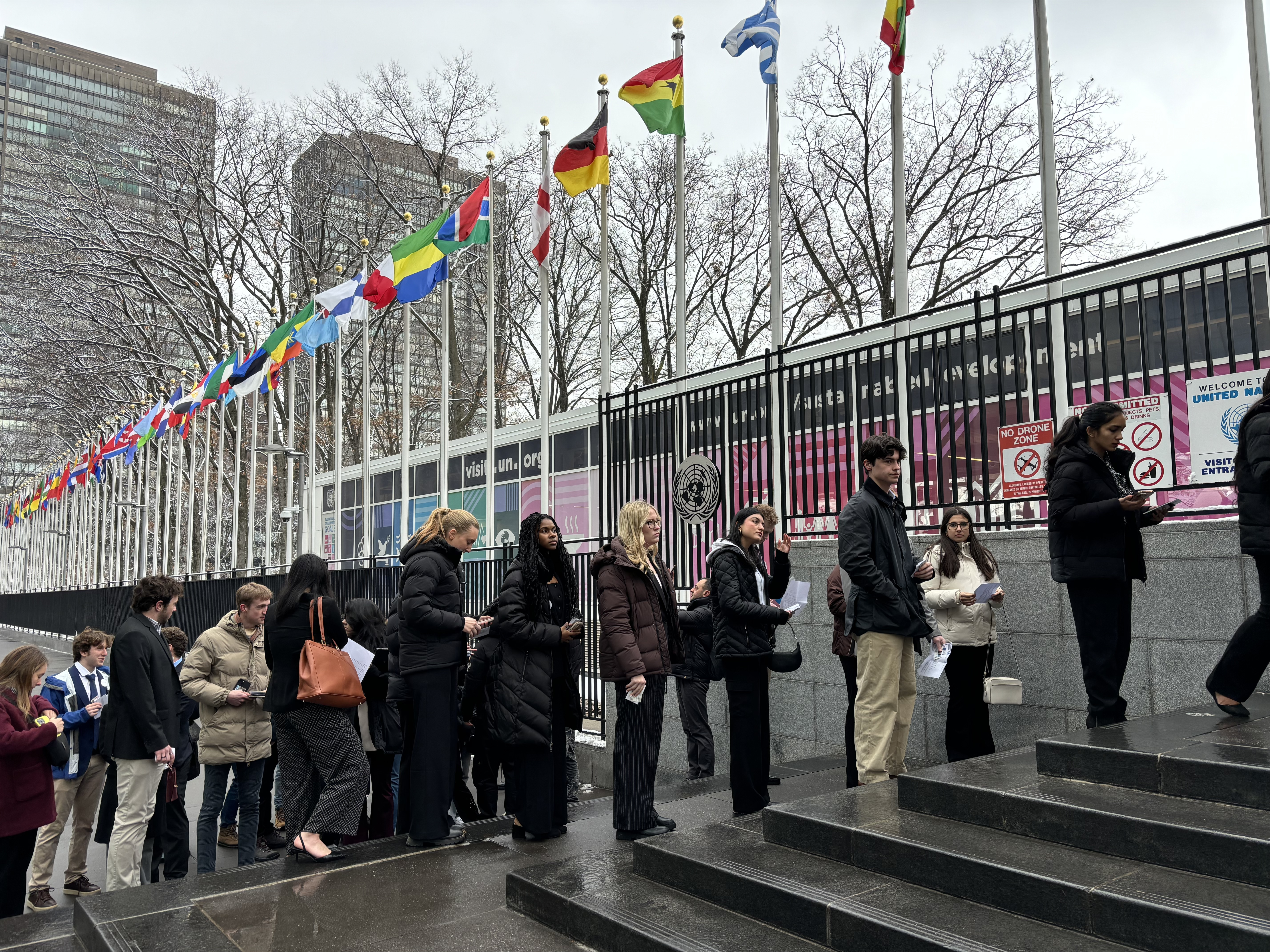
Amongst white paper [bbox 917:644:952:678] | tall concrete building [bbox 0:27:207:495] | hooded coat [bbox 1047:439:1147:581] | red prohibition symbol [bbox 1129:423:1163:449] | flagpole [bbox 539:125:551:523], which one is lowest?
white paper [bbox 917:644:952:678]

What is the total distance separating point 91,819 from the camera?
6.20 metres

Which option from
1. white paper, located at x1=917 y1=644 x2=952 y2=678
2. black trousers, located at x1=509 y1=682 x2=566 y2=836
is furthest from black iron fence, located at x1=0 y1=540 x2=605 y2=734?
white paper, located at x1=917 y1=644 x2=952 y2=678

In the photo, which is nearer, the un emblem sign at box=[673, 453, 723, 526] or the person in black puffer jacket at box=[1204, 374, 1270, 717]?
the person in black puffer jacket at box=[1204, 374, 1270, 717]

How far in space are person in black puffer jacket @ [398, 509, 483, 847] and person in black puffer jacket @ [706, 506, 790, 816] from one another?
1406mm

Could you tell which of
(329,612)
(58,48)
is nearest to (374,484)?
(329,612)

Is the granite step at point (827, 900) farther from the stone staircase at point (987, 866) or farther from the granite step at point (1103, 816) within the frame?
the granite step at point (1103, 816)

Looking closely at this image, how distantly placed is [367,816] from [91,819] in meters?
1.71

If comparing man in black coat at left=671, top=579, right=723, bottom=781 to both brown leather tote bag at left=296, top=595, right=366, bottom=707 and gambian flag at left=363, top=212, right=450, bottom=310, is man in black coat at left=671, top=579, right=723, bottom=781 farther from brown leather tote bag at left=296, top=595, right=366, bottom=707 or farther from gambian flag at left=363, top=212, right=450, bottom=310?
gambian flag at left=363, top=212, right=450, bottom=310

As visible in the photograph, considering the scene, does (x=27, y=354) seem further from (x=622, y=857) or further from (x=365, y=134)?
(x=622, y=857)

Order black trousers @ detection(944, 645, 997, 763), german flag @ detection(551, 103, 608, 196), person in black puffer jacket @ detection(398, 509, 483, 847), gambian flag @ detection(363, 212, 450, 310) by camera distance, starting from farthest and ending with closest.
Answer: gambian flag @ detection(363, 212, 450, 310)
german flag @ detection(551, 103, 608, 196)
black trousers @ detection(944, 645, 997, 763)
person in black puffer jacket @ detection(398, 509, 483, 847)

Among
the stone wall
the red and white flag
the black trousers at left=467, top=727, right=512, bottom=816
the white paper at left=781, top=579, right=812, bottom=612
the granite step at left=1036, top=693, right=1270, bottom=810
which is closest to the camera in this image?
the granite step at left=1036, top=693, right=1270, bottom=810

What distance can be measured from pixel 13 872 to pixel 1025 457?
6.62 meters

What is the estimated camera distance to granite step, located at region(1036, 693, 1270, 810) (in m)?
3.74

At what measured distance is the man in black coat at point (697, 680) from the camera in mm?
7375
